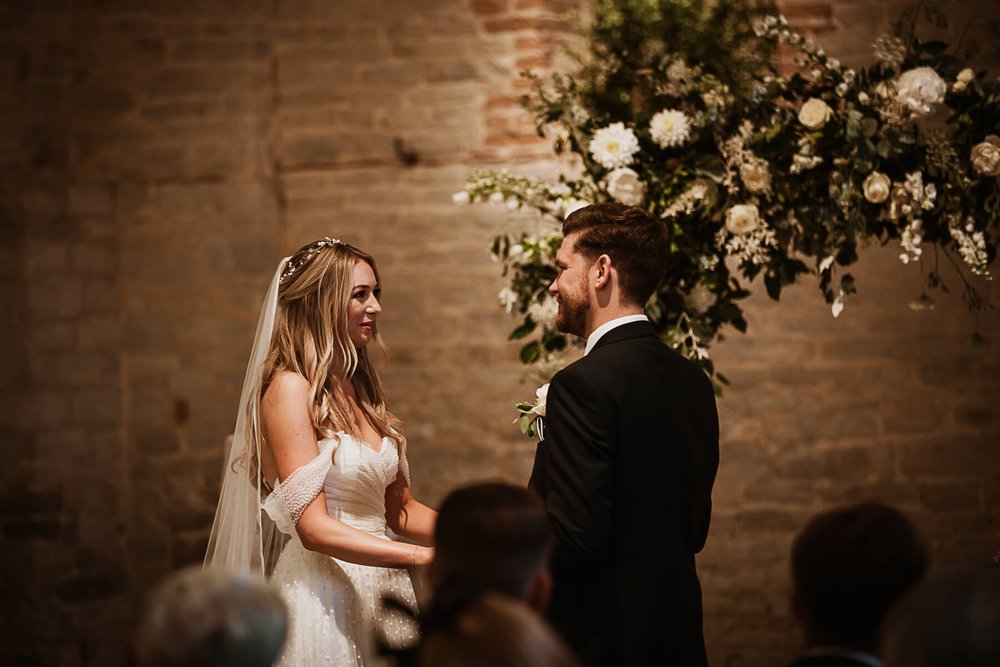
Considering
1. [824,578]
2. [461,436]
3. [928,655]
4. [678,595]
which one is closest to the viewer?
[928,655]

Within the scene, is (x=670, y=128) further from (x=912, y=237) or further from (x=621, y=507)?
(x=621, y=507)

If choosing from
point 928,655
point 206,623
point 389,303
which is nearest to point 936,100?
point 928,655

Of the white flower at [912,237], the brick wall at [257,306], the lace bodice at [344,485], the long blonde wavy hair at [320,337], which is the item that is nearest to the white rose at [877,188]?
the white flower at [912,237]

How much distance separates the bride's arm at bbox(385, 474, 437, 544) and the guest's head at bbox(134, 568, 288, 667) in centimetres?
162

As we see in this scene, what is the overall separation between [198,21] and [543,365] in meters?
3.03

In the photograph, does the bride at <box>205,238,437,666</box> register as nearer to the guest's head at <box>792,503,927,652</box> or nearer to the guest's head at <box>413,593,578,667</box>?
the guest's head at <box>792,503,927,652</box>

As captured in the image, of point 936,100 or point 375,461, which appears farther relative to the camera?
point 936,100

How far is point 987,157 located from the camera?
311 cm

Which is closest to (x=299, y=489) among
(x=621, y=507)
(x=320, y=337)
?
(x=320, y=337)

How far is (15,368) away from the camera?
539 cm

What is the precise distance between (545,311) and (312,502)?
1.07 m

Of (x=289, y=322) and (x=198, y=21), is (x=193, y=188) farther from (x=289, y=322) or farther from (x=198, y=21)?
(x=289, y=322)

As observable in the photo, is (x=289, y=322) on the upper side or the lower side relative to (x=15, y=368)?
lower

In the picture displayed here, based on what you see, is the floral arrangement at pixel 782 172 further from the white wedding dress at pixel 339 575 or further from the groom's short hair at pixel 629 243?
the white wedding dress at pixel 339 575
